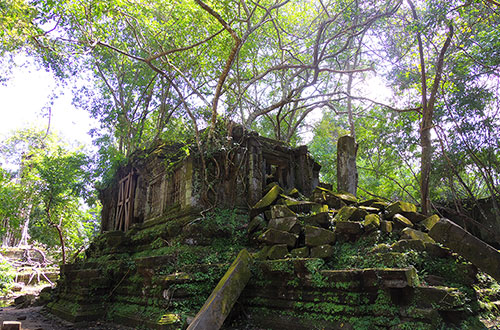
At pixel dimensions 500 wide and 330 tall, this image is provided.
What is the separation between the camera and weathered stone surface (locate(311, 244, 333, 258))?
550cm

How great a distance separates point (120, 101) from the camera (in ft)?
48.6

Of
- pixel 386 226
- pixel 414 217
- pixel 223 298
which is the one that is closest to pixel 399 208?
pixel 414 217

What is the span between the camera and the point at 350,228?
581 cm

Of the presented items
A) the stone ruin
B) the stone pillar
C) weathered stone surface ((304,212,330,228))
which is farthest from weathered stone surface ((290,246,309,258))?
the stone pillar

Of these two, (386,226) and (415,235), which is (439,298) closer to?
(415,235)

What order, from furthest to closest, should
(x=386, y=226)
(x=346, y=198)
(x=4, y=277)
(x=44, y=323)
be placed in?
(x=4, y=277) < (x=44, y=323) < (x=346, y=198) < (x=386, y=226)

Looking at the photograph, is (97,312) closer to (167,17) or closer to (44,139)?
(167,17)

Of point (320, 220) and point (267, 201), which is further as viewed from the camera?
point (267, 201)

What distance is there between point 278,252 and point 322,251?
33.8 inches

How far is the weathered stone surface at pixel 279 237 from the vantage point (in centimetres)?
620

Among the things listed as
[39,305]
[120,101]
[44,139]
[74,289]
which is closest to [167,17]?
[120,101]

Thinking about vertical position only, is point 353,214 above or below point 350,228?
above

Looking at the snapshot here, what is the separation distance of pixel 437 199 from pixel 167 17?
38.9 feet

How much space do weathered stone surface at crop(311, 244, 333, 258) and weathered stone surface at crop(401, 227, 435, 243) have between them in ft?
3.94
